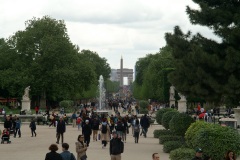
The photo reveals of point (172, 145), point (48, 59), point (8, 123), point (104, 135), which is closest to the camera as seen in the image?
point (172, 145)

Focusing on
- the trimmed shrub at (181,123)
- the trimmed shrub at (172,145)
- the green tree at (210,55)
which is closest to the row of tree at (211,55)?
the green tree at (210,55)

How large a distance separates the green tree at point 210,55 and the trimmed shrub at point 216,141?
5.65 metres

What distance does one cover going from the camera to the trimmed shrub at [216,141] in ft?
64.3

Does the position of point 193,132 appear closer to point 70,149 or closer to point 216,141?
point 216,141

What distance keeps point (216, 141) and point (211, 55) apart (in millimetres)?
6587

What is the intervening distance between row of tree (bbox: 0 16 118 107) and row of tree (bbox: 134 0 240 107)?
39694 millimetres

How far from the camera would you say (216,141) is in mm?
19609

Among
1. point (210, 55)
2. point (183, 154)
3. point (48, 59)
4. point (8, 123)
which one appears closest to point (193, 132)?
point (183, 154)

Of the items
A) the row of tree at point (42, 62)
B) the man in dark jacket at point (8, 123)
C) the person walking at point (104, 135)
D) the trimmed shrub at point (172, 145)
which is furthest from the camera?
the row of tree at point (42, 62)

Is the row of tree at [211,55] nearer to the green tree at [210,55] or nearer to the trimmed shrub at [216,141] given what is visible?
the green tree at [210,55]

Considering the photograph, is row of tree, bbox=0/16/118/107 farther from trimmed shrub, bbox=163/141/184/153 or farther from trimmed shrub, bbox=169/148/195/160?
trimmed shrub, bbox=169/148/195/160

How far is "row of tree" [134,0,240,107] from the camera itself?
82.9ft

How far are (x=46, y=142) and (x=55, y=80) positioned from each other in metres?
36.6

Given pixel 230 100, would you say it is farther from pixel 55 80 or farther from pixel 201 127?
pixel 55 80
